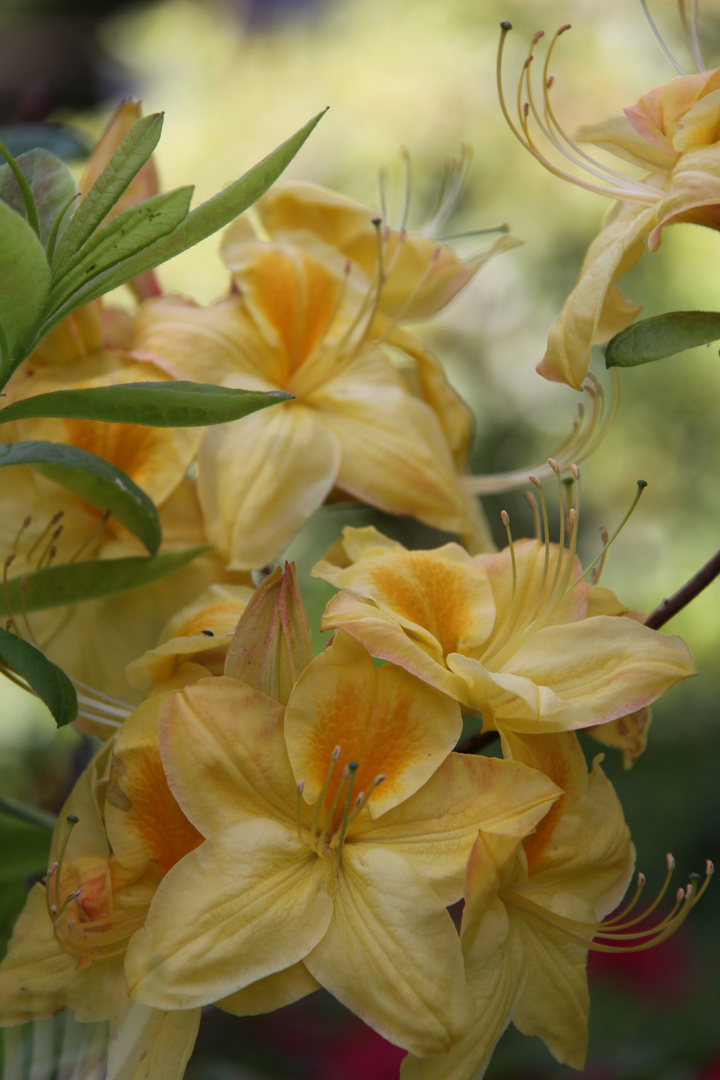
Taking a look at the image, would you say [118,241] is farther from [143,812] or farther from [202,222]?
[143,812]

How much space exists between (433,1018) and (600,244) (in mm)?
386

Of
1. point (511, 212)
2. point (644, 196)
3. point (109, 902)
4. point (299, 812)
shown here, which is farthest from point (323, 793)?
point (511, 212)

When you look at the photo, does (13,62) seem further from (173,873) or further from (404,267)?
(173,873)

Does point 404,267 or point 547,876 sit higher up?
point 404,267

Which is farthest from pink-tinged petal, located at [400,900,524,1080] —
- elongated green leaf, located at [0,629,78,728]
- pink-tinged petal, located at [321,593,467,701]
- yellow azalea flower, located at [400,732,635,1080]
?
elongated green leaf, located at [0,629,78,728]

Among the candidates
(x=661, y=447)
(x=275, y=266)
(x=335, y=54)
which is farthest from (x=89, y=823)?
(x=335, y=54)

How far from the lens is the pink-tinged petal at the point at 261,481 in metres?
0.61

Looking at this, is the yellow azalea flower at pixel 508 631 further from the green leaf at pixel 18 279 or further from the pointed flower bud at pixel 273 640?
the green leaf at pixel 18 279

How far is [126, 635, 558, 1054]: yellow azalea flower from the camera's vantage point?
42cm

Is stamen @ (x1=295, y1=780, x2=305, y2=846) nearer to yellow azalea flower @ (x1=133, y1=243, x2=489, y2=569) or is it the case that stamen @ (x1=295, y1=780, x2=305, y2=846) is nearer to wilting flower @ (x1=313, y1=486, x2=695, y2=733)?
wilting flower @ (x1=313, y1=486, x2=695, y2=733)

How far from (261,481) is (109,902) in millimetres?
268

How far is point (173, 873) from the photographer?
43 cm

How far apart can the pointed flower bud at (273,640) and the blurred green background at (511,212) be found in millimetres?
1696

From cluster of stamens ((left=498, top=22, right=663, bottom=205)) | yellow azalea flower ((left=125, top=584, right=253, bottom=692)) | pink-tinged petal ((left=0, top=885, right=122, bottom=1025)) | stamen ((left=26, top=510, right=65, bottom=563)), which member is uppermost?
cluster of stamens ((left=498, top=22, right=663, bottom=205))
